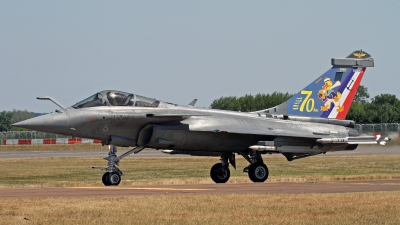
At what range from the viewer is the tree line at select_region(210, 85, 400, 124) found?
71438 mm

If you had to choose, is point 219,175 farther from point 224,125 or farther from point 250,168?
point 224,125

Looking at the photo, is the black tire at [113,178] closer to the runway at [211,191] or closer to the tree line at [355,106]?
the runway at [211,191]

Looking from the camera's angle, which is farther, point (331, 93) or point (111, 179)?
point (331, 93)

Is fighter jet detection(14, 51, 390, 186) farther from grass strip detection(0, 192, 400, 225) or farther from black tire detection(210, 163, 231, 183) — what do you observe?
grass strip detection(0, 192, 400, 225)

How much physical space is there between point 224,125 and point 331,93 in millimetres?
4464

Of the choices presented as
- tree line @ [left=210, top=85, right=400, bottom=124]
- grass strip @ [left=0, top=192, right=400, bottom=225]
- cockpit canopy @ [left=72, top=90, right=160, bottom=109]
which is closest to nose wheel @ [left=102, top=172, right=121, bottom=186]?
cockpit canopy @ [left=72, top=90, right=160, bottom=109]

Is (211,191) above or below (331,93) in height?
below

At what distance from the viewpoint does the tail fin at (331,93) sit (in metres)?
22.5

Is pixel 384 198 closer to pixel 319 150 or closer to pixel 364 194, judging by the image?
pixel 364 194

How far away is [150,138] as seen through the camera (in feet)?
64.1

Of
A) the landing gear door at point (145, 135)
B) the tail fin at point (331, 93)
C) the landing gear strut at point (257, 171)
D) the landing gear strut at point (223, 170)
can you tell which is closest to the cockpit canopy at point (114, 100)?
the landing gear door at point (145, 135)

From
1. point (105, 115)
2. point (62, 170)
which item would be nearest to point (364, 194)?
point (105, 115)

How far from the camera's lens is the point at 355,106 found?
85.1 meters

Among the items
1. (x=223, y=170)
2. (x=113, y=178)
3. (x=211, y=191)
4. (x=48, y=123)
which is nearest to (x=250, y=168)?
(x=223, y=170)
